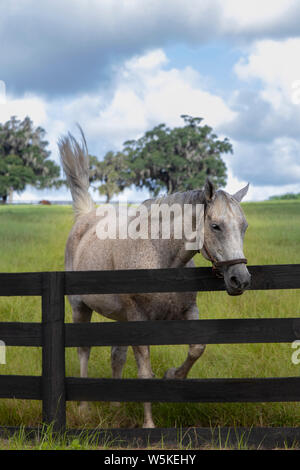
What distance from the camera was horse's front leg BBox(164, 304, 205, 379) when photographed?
16.2ft

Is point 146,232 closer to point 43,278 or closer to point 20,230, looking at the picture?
point 43,278

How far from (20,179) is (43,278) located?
60185 millimetres

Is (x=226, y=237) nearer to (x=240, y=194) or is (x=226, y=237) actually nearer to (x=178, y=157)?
(x=240, y=194)

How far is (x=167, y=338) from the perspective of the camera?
455cm

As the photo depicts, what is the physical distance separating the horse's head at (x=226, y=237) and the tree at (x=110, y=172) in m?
65.0

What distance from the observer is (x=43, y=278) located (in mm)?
4633

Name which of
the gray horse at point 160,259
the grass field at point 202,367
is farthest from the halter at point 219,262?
the grass field at point 202,367

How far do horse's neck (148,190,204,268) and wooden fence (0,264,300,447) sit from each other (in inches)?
16.9

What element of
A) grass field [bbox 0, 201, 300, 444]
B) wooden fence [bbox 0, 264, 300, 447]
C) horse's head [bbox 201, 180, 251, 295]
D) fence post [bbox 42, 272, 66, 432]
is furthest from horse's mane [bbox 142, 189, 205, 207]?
grass field [bbox 0, 201, 300, 444]

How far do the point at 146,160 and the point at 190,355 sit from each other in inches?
2418

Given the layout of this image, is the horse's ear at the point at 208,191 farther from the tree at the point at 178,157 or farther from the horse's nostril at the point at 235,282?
the tree at the point at 178,157

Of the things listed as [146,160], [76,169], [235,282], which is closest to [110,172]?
[146,160]

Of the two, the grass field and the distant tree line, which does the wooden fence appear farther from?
the distant tree line
